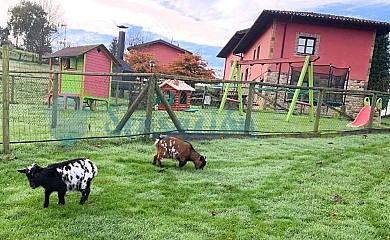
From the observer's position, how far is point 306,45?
19875mm

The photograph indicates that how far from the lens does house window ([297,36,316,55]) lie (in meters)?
19.8

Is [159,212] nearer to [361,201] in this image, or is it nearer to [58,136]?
[361,201]

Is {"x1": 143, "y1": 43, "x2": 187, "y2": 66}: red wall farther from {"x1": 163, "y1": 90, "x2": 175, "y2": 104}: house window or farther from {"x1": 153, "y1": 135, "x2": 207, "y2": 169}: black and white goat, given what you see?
{"x1": 153, "y1": 135, "x2": 207, "y2": 169}: black and white goat

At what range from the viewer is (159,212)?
3.47 metres

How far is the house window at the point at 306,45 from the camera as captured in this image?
19766 millimetres

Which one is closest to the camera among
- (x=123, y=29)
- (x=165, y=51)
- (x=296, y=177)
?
(x=296, y=177)

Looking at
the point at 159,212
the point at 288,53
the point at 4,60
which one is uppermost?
the point at 288,53

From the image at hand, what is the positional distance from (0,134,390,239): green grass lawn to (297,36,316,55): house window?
14.4m

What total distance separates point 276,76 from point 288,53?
1496 millimetres

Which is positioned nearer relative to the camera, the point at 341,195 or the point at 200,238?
the point at 200,238

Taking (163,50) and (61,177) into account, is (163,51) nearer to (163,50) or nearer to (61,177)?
(163,50)

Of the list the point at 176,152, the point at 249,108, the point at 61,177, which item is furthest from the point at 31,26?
the point at 61,177

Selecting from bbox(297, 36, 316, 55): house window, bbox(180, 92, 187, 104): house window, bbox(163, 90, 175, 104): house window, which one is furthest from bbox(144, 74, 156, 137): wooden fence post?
bbox(297, 36, 316, 55): house window

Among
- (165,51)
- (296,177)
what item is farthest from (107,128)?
(165,51)
